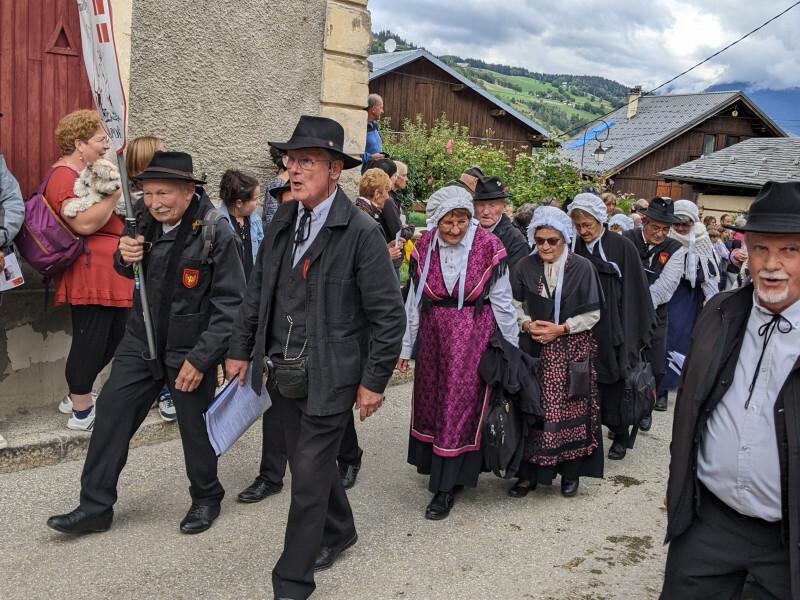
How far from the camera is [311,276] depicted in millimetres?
3719

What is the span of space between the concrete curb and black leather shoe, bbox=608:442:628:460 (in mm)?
3233

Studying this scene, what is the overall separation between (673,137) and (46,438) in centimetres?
4040

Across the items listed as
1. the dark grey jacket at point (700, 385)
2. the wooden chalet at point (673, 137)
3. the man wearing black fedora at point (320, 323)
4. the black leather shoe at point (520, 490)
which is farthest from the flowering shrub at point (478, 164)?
the wooden chalet at point (673, 137)

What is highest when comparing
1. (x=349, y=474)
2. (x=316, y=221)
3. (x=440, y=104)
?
(x=440, y=104)

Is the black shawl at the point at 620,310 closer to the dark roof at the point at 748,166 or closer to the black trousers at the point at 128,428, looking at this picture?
the black trousers at the point at 128,428

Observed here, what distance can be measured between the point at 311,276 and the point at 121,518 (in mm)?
1907

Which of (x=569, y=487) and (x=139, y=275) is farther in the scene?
(x=569, y=487)

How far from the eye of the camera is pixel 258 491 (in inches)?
194

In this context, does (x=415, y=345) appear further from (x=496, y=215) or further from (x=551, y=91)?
(x=551, y=91)

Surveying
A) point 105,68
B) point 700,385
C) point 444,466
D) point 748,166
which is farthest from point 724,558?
point 748,166

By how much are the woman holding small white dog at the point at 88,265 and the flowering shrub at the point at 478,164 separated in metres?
7.59

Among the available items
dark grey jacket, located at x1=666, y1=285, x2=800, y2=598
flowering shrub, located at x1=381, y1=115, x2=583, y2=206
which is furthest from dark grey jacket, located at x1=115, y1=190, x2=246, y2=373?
flowering shrub, located at x1=381, y1=115, x2=583, y2=206

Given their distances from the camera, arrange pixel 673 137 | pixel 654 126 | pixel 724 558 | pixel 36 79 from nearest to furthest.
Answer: pixel 724 558
pixel 36 79
pixel 673 137
pixel 654 126

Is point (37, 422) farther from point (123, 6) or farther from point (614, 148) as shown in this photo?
point (614, 148)
